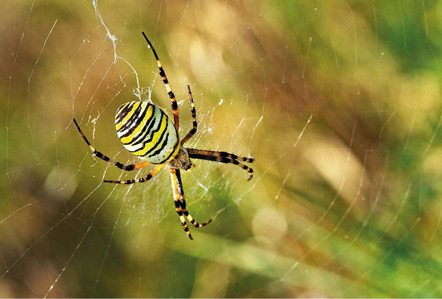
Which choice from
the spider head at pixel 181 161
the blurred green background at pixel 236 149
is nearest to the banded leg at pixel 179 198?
the spider head at pixel 181 161

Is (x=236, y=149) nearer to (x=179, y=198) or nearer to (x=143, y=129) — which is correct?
(x=179, y=198)

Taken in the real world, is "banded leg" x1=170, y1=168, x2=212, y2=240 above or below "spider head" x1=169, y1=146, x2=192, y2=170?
below

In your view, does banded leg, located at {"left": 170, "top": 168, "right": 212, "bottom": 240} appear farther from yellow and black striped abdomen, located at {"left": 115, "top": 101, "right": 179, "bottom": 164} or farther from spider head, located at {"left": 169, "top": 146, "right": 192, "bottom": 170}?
yellow and black striped abdomen, located at {"left": 115, "top": 101, "right": 179, "bottom": 164}

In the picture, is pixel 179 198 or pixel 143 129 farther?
pixel 179 198

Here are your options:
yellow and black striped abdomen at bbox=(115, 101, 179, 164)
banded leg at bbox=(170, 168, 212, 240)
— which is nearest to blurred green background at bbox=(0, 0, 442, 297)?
banded leg at bbox=(170, 168, 212, 240)

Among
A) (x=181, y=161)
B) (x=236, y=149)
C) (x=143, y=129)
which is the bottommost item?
(x=143, y=129)

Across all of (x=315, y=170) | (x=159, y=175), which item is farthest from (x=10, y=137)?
(x=315, y=170)

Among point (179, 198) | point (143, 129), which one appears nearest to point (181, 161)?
point (179, 198)
